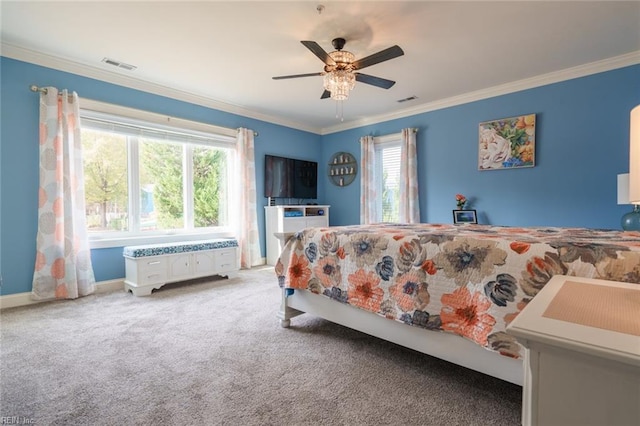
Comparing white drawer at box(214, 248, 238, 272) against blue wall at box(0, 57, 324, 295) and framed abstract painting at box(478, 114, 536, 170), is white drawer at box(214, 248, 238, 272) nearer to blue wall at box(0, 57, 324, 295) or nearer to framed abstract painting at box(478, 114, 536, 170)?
blue wall at box(0, 57, 324, 295)

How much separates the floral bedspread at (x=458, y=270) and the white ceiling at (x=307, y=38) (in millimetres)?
1771

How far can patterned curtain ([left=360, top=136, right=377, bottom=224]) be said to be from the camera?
17.0ft

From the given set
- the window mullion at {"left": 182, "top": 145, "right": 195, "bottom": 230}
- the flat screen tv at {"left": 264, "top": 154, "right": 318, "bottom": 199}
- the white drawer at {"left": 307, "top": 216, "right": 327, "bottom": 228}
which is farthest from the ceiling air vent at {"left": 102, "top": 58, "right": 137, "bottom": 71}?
the white drawer at {"left": 307, "top": 216, "right": 327, "bottom": 228}

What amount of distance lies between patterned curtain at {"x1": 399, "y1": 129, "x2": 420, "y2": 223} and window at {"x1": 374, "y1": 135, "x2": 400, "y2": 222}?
29 centimetres

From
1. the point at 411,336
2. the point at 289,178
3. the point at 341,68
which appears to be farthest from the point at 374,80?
the point at 289,178

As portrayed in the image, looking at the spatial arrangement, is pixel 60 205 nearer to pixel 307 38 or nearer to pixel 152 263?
pixel 152 263

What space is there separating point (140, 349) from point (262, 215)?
3.17 metres

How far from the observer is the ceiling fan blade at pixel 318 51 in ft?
7.17

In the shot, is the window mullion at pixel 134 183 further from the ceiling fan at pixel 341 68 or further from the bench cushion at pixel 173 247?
the ceiling fan at pixel 341 68

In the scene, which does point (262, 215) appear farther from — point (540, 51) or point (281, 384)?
point (540, 51)

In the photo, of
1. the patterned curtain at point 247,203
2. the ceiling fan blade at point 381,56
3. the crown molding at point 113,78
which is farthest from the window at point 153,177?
the ceiling fan blade at point 381,56

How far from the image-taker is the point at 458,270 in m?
1.59

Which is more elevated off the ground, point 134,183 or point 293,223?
point 134,183

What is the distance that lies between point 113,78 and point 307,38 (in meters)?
2.37
